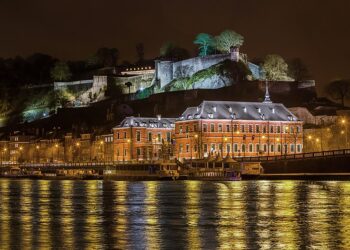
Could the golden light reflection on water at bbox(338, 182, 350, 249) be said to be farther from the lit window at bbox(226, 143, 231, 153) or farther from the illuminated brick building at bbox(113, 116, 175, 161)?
the illuminated brick building at bbox(113, 116, 175, 161)

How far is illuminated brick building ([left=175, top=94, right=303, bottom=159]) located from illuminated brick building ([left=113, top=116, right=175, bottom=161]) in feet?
→ 23.9

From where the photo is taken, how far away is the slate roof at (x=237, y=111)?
109562 mm

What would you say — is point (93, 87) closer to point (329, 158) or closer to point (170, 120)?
point (170, 120)

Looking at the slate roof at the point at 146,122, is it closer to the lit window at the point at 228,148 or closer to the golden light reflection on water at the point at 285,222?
the lit window at the point at 228,148

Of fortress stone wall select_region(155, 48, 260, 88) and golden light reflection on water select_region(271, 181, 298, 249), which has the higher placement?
fortress stone wall select_region(155, 48, 260, 88)

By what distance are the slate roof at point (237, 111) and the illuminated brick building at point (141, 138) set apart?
9095 millimetres

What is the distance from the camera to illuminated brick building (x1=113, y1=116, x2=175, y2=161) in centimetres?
11925

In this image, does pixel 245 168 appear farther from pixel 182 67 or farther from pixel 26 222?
pixel 182 67

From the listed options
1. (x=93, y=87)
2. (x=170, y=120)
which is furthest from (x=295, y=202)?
(x=93, y=87)

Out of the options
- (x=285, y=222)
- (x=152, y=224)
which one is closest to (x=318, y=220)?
(x=285, y=222)

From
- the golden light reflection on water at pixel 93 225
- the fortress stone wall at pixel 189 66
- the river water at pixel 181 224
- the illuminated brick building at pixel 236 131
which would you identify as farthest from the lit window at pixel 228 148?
the golden light reflection on water at pixel 93 225

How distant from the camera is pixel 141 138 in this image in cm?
11975

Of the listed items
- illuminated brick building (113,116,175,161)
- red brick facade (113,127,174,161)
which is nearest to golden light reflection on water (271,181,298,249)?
red brick facade (113,127,174,161)

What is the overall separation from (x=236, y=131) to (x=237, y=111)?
11.0ft
